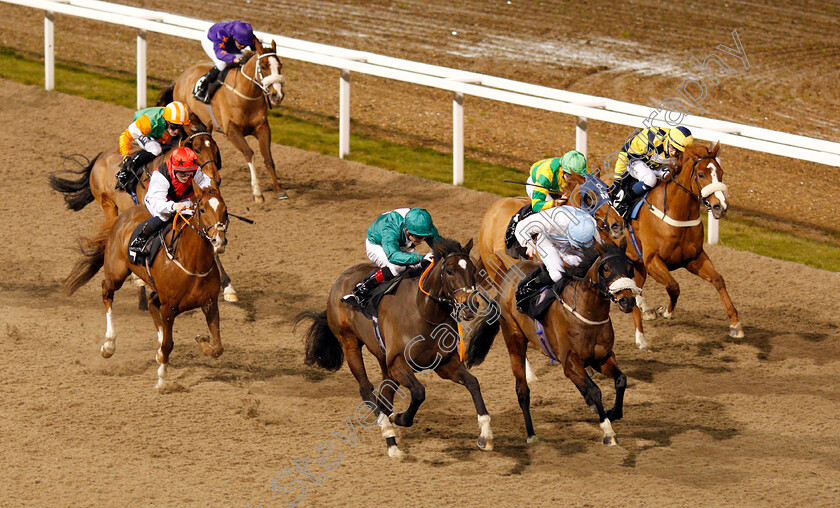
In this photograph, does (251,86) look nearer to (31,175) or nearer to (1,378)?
(31,175)

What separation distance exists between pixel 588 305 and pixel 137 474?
3.02m

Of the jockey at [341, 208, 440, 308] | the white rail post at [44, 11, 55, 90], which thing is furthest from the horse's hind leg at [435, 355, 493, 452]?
the white rail post at [44, 11, 55, 90]

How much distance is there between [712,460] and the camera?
24.9ft

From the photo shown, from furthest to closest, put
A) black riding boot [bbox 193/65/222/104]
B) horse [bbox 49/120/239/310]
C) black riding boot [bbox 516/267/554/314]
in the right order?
black riding boot [bbox 193/65/222/104], horse [bbox 49/120/239/310], black riding boot [bbox 516/267/554/314]

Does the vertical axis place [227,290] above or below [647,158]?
below

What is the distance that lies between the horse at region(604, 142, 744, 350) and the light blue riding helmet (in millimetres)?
1808

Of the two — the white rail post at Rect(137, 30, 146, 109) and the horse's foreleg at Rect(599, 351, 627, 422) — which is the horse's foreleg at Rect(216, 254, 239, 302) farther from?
the white rail post at Rect(137, 30, 146, 109)

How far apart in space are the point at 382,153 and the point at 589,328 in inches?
282

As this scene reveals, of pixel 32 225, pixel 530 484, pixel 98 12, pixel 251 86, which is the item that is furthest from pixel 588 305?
pixel 98 12

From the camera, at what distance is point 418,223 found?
7.48 metres

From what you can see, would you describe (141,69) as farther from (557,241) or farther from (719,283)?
(557,241)

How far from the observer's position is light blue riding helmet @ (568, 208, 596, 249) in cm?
777

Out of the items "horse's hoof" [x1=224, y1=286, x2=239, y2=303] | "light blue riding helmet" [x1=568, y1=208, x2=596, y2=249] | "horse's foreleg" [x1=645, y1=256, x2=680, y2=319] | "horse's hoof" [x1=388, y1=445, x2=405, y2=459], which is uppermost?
"light blue riding helmet" [x1=568, y1=208, x2=596, y2=249]

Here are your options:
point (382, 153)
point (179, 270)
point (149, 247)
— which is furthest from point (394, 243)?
point (382, 153)
